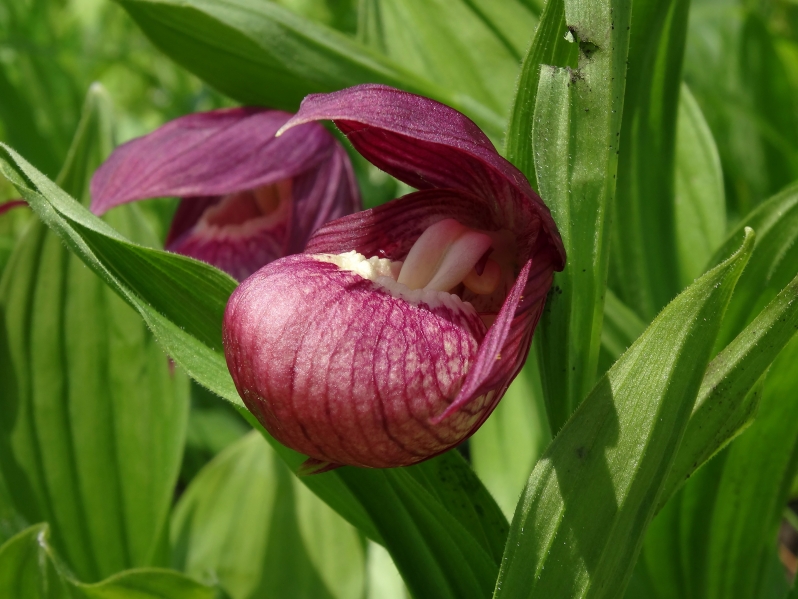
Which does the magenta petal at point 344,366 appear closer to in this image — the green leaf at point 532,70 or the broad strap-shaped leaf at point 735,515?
the green leaf at point 532,70

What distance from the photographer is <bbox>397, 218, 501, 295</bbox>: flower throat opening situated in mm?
645

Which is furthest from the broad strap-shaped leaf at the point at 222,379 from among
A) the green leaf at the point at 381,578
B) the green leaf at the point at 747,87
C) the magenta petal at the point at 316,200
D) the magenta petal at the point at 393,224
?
the green leaf at the point at 747,87

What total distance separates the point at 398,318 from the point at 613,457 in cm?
19

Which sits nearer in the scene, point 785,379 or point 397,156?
point 397,156

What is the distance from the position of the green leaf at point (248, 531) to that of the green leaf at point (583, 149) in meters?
0.71

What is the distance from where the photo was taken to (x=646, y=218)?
1032 mm

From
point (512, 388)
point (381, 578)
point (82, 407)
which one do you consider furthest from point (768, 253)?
point (82, 407)

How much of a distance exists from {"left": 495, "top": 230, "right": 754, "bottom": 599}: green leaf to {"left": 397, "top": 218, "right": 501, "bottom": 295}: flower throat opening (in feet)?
0.49

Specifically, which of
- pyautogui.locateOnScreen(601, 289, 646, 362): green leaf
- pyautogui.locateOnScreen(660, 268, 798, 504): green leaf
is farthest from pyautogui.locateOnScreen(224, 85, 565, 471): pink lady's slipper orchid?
pyautogui.locateOnScreen(601, 289, 646, 362): green leaf

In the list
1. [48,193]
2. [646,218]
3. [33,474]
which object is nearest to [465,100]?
[646,218]

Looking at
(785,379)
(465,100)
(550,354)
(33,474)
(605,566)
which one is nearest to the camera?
(605,566)

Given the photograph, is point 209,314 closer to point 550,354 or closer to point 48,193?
point 48,193

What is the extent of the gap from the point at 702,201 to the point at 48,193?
0.86 m

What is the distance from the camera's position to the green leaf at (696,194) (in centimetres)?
108
